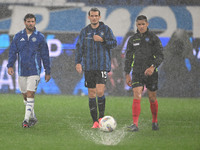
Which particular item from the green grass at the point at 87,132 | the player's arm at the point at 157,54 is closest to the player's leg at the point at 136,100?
the green grass at the point at 87,132

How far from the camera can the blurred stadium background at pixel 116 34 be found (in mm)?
18562

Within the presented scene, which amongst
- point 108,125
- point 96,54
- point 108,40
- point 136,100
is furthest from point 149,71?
point 108,125

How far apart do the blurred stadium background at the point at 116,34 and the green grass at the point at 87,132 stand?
540 cm

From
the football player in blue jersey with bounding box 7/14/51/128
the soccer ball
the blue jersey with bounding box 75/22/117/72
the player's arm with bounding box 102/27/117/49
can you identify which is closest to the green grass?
the soccer ball

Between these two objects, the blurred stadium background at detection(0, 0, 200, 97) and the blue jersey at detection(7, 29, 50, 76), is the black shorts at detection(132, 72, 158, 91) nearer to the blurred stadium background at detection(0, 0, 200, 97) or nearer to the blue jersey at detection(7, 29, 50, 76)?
the blue jersey at detection(7, 29, 50, 76)

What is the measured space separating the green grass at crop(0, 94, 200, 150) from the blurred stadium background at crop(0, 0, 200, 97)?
5.40 metres

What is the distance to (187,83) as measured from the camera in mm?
18547

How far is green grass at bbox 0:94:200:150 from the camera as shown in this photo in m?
6.96

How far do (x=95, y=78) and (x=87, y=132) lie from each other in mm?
1081

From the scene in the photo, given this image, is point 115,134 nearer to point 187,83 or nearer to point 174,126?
point 174,126

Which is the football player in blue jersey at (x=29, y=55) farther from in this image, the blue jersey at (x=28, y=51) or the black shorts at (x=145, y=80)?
the black shorts at (x=145, y=80)

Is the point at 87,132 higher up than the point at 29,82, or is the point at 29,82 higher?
the point at 29,82

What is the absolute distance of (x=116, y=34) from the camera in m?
18.9

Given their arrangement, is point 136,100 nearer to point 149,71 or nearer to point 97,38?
point 149,71
